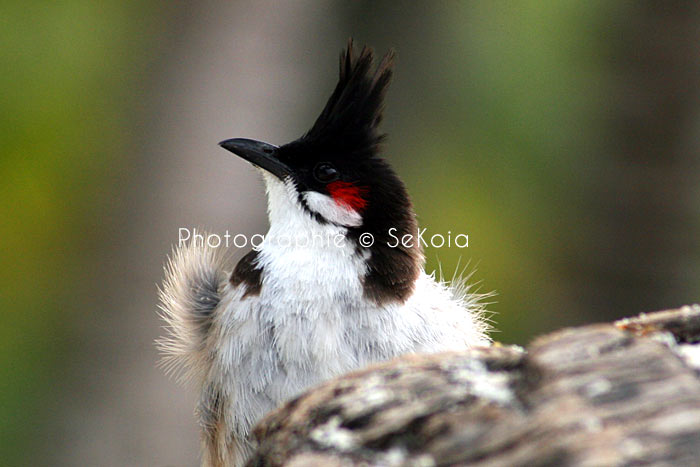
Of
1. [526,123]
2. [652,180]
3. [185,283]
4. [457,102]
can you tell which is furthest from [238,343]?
[457,102]

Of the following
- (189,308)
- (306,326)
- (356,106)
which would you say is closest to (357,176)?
(356,106)

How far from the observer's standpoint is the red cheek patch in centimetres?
317

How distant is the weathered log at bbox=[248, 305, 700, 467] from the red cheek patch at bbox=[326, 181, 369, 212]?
4.62ft

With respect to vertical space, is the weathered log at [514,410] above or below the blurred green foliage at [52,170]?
below

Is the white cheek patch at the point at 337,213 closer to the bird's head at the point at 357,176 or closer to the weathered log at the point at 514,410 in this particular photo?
the bird's head at the point at 357,176

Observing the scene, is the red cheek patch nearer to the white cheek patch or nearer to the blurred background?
the white cheek patch

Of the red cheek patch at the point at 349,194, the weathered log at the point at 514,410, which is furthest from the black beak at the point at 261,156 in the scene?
the weathered log at the point at 514,410

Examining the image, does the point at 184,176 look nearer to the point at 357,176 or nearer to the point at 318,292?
the point at 357,176

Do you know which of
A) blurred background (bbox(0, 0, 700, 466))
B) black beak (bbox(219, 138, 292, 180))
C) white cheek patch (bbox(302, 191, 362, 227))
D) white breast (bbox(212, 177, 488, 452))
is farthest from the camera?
blurred background (bbox(0, 0, 700, 466))

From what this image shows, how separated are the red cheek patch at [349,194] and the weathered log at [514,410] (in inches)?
55.5

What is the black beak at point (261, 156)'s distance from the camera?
331 centimetres

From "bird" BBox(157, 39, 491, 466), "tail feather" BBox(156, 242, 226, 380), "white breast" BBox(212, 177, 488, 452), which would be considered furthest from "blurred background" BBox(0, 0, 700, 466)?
"white breast" BBox(212, 177, 488, 452)

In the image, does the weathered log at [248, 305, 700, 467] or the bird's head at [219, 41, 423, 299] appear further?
the bird's head at [219, 41, 423, 299]

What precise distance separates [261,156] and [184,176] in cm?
280
